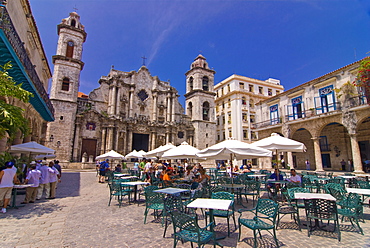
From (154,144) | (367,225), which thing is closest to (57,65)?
(154,144)

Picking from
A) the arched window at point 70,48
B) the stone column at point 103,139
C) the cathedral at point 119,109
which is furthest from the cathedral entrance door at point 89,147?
the arched window at point 70,48

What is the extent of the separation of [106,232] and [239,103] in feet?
111

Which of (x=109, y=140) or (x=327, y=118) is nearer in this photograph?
(x=327, y=118)

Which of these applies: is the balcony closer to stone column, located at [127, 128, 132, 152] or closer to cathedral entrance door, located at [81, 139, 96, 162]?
cathedral entrance door, located at [81, 139, 96, 162]

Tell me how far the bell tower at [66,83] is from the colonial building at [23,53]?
4772 mm

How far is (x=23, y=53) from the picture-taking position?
812 centimetres

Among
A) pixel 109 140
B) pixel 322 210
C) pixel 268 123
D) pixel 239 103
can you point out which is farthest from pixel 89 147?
pixel 322 210

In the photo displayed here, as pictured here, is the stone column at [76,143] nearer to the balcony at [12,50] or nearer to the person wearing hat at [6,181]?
the balcony at [12,50]

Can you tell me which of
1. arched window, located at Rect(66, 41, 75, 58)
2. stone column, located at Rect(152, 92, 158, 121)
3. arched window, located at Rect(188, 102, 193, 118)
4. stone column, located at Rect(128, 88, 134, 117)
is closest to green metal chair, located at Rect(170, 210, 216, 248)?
stone column, located at Rect(128, 88, 134, 117)

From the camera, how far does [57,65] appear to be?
25.5m

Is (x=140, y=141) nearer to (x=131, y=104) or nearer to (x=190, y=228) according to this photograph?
(x=131, y=104)

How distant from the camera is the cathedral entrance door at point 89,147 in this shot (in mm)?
26562

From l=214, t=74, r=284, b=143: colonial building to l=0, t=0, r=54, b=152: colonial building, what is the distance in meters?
28.1

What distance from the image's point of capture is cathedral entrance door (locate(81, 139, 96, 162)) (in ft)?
87.1
